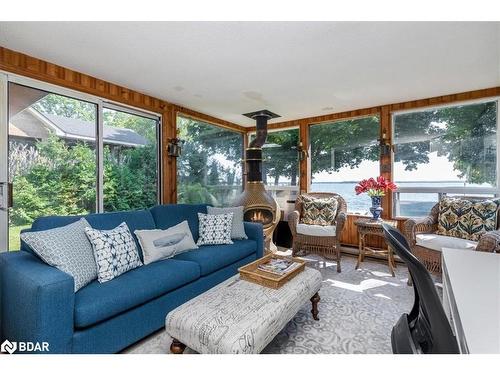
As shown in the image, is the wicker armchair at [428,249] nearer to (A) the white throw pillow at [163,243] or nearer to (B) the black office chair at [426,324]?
(B) the black office chair at [426,324]

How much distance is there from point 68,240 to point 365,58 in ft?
9.32

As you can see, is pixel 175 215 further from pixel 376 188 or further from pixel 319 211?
pixel 376 188

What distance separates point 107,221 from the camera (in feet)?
7.34

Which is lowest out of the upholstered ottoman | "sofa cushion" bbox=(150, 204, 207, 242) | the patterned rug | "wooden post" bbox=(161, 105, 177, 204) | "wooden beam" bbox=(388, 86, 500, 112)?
the patterned rug

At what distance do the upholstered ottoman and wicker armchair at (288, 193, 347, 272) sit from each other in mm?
1636

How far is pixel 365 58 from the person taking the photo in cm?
231

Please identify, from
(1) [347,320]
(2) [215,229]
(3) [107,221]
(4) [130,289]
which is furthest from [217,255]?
(1) [347,320]

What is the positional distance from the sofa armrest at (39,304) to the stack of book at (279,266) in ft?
4.27

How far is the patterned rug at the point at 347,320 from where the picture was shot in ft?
5.78

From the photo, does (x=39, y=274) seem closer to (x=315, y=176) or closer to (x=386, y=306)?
(x=386, y=306)

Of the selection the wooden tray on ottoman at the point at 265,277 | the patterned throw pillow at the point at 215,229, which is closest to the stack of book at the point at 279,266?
the wooden tray on ottoman at the point at 265,277

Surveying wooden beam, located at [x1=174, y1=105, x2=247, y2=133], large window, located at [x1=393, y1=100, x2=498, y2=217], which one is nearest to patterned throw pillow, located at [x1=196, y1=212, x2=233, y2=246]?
wooden beam, located at [x1=174, y1=105, x2=247, y2=133]

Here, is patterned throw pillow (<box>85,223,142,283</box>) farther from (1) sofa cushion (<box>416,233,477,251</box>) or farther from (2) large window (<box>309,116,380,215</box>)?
(2) large window (<box>309,116,380,215</box>)

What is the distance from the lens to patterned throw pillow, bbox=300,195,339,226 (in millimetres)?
3760
